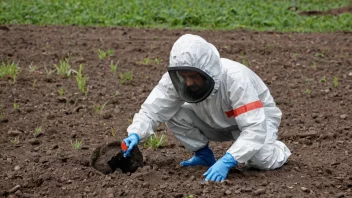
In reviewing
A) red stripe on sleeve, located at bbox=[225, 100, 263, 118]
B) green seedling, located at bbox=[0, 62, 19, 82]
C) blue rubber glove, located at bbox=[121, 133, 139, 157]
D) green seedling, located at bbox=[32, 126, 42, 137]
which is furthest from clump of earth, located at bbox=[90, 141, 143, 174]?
green seedling, located at bbox=[0, 62, 19, 82]

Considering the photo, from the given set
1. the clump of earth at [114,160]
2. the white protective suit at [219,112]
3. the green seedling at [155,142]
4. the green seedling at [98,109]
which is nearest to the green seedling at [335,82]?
the green seedling at [98,109]

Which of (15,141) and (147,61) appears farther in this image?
(147,61)

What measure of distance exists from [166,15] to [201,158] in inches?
347

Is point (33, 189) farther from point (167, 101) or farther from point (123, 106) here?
point (123, 106)

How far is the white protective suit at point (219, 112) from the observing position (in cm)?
539

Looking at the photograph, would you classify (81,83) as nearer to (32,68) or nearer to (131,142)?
(32,68)

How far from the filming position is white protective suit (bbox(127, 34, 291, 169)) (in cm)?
539

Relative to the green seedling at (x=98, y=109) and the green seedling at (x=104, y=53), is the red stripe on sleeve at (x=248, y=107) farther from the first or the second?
the green seedling at (x=104, y=53)

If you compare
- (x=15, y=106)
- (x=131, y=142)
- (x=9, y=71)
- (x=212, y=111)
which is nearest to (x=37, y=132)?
(x=15, y=106)

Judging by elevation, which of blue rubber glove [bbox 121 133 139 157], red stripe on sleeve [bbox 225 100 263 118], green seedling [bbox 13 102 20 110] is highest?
red stripe on sleeve [bbox 225 100 263 118]

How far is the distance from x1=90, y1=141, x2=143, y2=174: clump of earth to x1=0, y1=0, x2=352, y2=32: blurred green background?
26.4ft

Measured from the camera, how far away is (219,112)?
5.82 meters

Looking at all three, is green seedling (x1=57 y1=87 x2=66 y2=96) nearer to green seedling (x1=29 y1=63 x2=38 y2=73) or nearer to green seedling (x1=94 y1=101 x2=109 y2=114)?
green seedling (x1=94 y1=101 x2=109 y2=114)

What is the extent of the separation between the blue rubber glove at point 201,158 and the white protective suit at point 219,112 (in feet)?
0.18
